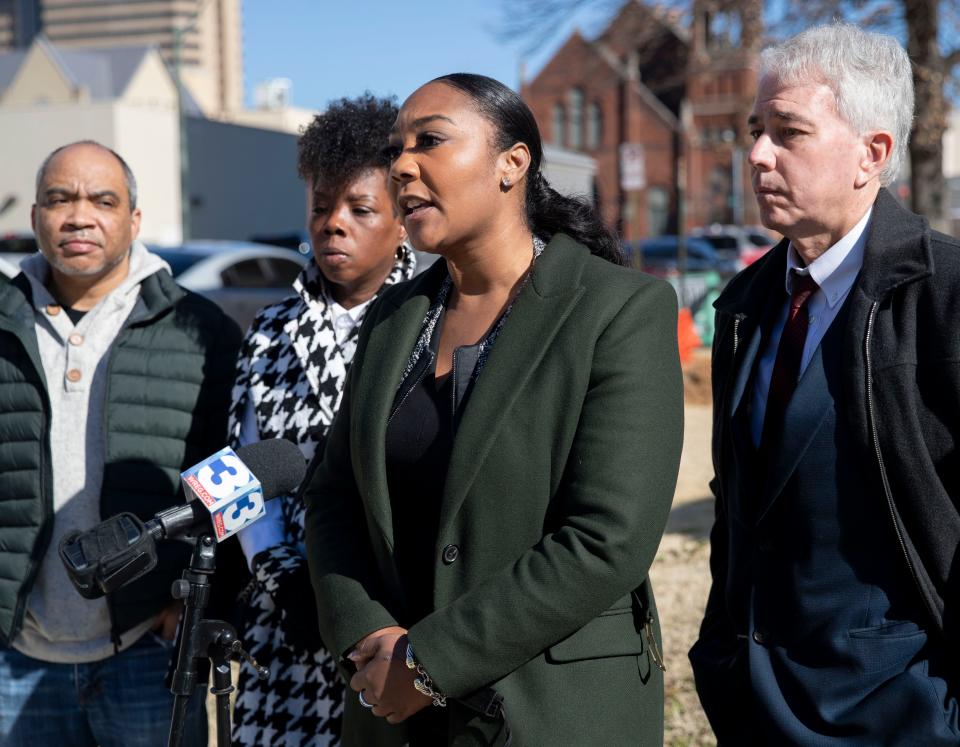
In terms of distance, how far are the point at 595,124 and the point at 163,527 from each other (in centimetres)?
5640

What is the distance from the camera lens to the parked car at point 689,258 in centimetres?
2641

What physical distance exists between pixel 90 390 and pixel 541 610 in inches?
66.4

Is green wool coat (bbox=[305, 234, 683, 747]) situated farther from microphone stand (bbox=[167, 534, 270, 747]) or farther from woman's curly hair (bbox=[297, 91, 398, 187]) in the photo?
woman's curly hair (bbox=[297, 91, 398, 187])

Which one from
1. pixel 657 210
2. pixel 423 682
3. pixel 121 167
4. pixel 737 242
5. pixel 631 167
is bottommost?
pixel 423 682

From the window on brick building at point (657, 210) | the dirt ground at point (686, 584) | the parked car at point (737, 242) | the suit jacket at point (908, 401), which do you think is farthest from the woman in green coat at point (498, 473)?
the window on brick building at point (657, 210)

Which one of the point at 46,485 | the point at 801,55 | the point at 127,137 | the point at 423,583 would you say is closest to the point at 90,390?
the point at 46,485

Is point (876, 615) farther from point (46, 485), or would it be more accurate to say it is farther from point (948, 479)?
point (46, 485)

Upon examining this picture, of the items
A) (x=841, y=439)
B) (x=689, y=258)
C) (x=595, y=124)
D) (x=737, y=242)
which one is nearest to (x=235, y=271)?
(x=841, y=439)

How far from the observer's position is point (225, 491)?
2.32 meters

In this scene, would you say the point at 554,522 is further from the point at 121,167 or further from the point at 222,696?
the point at 121,167

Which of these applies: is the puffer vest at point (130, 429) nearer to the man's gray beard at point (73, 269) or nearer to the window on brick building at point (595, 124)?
the man's gray beard at point (73, 269)

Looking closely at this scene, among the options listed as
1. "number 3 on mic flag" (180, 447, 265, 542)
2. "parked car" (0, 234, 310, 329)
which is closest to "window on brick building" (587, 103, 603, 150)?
"parked car" (0, 234, 310, 329)

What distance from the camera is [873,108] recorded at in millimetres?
2254

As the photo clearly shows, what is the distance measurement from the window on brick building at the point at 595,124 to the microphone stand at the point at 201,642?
56.2 metres
